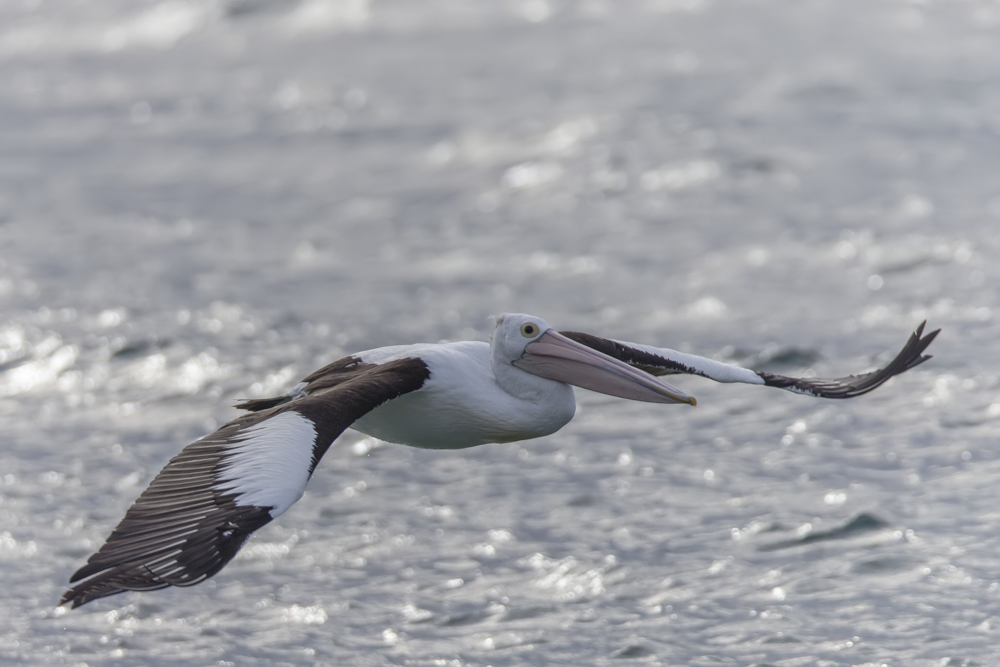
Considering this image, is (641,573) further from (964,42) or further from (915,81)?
(964,42)

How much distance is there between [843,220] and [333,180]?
912 centimetres

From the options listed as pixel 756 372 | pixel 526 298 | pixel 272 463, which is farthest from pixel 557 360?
pixel 526 298

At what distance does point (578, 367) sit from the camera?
8773 mm

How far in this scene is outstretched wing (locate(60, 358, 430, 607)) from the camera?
626 centimetres

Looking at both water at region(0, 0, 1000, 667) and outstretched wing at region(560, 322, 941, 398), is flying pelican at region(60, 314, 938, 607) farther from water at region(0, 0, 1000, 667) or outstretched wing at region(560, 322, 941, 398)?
water at region(0, 0, 1000, 667)

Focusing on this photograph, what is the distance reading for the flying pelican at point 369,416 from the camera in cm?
643

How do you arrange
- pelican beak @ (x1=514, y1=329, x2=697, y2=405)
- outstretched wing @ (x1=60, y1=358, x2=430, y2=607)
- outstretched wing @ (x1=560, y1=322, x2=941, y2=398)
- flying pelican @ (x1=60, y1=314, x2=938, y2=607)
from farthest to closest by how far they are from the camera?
1. outstretched wing @ (x1=560, y1=322, x2=941, y2=398)
2. pelican beak @ (x1=514, y1=329, x2=697, y2=405)
3. flying pelican @ (x1=60, y1=314, x2=938, y2=607)
4. outstretched wing @ (x1=60, y1=358, x2=430, y2=607)

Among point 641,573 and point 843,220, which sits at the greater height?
point 843,220

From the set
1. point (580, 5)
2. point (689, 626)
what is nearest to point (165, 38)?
point (580, 5)

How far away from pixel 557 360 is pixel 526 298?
934 cm

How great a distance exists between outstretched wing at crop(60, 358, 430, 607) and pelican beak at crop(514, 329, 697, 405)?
3.59 ft

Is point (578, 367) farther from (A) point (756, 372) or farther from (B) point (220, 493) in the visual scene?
(B) point (220, 493)

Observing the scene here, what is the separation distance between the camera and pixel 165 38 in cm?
3203

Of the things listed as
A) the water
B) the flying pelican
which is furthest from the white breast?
the water
